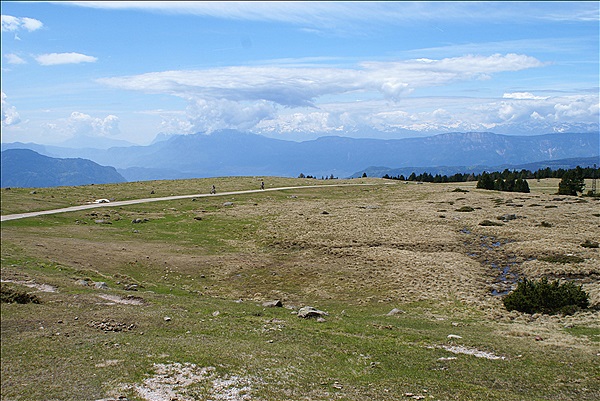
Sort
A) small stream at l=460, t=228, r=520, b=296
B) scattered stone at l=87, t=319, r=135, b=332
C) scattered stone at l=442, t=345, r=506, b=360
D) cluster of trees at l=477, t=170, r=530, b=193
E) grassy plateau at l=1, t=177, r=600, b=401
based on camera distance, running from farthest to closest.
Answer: cluster of trees at l=477, t=170, r=530, b=193 < small stream at l=460, t=228, r=520, b=296 < scattered stone at l=87, t=319, r=135, b=332 < scattered stone at l=442, t=345, r=506, b=360 < grassy plateau at l=1, t=177, r=600, b=401

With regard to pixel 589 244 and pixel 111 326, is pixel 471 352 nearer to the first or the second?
pixel 111 326

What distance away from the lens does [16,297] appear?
23281 mm

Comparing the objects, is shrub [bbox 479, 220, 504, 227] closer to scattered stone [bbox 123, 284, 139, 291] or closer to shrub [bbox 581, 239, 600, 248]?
shrub [bbox 581, 239, 600, 248]

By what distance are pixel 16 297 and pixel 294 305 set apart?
1676cm

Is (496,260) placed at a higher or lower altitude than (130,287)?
higher

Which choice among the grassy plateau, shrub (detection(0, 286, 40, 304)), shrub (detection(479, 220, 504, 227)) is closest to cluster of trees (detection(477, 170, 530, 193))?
the grassy plateau

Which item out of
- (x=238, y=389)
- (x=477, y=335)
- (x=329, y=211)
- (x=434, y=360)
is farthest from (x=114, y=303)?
(x=329, y=211)

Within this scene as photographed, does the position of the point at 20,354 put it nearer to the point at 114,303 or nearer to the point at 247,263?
the point at 114,303

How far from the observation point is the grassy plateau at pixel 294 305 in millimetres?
16188

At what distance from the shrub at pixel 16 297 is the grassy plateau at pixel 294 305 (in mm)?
143

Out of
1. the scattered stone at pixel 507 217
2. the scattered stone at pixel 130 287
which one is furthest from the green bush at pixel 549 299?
the scattered stone at pixel 130 287

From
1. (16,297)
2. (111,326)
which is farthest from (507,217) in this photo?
(16,297)

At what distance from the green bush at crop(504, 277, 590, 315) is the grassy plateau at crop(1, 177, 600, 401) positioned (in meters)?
0.95

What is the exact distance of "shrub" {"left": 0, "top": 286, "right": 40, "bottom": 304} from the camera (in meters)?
23.1
